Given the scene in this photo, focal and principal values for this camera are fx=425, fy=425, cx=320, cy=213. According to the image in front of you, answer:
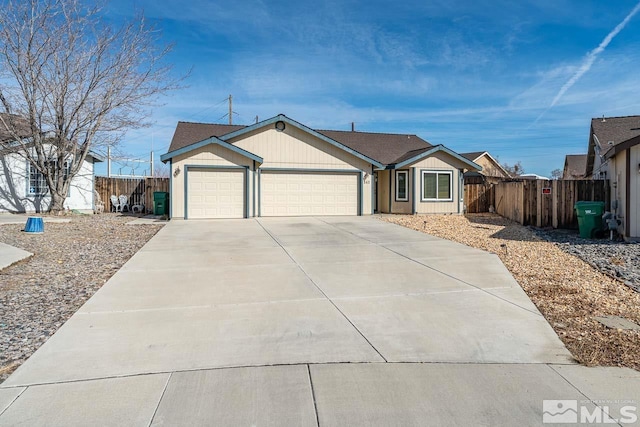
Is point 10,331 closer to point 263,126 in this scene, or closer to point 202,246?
point 202,246

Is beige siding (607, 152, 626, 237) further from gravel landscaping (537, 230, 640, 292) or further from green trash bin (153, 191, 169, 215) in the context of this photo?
green trash bin (153, 191, 169, 215)

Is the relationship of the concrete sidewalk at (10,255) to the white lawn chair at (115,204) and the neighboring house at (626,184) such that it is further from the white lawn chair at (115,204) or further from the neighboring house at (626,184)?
the neighboring house at (626,184)

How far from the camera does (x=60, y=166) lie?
18.5 metres

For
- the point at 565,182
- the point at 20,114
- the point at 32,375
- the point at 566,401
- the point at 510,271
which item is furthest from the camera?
the point at 20,114

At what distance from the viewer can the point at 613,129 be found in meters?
19.6

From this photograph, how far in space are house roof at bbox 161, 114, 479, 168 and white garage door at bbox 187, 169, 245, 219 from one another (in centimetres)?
134

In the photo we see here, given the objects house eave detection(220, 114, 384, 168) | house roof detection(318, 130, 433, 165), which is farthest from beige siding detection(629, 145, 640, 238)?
house roof detection(318, 130, 433, 165)

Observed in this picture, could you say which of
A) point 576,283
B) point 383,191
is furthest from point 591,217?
point 383,191

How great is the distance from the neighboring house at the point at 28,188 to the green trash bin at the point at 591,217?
803 inches

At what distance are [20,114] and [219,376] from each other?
19042 mm

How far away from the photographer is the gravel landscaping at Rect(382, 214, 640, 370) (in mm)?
4250

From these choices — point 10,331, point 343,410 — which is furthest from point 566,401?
point 10,331

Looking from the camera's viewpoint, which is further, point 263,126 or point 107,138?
point 107,138

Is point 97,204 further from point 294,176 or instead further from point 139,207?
point 294,176
